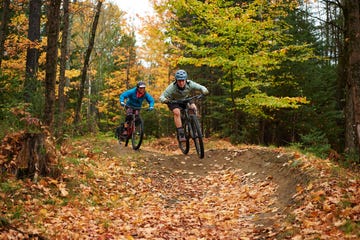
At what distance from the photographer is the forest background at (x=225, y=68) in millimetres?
9602

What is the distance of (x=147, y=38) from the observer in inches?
1084

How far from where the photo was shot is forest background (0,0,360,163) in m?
9.60

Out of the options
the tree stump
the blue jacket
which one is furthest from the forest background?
the blue jacket

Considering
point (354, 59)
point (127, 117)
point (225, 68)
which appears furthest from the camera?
point (225, 68)

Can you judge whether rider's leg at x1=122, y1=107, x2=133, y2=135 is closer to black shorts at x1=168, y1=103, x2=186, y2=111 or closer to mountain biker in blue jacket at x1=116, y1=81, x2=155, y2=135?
mountain biker in blue jacket at x1=116, y1=81, x2=155, y2=135

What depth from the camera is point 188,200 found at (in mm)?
7945

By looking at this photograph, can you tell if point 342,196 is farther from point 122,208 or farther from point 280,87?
point 280,87

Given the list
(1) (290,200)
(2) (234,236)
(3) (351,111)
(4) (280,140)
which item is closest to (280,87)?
(4) (280,140)

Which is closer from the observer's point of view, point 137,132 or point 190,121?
point 190,121

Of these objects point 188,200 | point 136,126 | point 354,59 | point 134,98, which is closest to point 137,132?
point 136,126

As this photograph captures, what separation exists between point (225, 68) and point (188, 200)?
6117mm

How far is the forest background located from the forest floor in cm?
171

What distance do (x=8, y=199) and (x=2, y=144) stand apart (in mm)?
1557

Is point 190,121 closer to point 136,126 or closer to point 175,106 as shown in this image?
point 175,106
